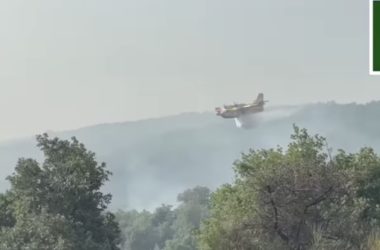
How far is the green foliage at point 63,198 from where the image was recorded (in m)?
23.2

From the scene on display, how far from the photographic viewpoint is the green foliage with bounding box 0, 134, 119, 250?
2325 cm

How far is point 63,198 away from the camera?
24844mm

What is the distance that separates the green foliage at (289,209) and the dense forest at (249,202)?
28 millimetres

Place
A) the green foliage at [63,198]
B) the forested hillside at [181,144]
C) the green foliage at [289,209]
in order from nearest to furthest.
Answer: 1. the green foliage at [289,209]
2. the green foliage at [63,198]
3. the forested hillside at [181,144]

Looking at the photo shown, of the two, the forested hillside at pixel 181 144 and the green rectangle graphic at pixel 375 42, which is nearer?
the green rectangle graphic at pixel 375 42

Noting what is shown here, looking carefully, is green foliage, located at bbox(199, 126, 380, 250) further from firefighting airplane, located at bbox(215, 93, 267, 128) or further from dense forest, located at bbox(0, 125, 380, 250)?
firefighting airplane, located at bbox(215, 93, 267, 128)

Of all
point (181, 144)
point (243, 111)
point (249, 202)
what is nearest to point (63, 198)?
point (249, 202)

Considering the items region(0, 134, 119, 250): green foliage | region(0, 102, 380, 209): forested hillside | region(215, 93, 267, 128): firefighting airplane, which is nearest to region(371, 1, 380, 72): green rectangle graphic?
region(0, 134, 119, 250): green foliage

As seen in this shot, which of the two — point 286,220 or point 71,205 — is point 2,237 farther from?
point 286,220

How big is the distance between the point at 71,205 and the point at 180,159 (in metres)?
173

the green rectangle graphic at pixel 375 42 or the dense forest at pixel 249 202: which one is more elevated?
the green rectangle graphic at pixel 375 42

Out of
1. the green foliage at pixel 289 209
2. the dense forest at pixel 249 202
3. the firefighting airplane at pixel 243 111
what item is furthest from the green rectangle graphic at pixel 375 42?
the firefighting airplane at pixel 243 111

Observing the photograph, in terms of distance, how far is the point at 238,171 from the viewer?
23.2 meters

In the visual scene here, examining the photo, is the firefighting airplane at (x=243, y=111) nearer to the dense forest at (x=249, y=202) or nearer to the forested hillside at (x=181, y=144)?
the dense forest at (x=249, y=202)
